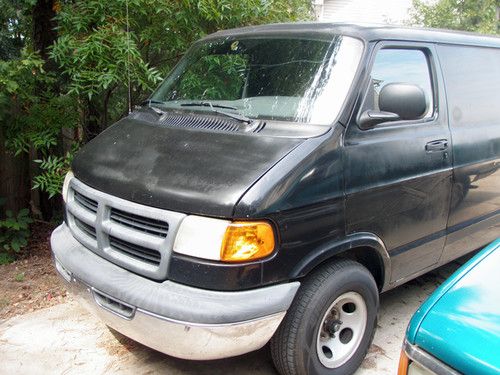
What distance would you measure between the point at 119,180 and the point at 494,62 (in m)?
3.25

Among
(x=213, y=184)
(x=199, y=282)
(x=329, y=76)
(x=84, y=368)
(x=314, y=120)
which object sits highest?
(x=329, y=76)

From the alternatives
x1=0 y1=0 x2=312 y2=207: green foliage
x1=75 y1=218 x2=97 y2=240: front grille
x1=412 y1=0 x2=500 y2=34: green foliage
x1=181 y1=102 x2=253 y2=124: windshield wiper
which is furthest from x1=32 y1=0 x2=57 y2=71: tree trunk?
x1=412 y1=0 x2=500 y2=34: green foliage

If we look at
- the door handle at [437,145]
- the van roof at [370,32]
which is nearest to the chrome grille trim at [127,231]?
the van roof at [370,32]

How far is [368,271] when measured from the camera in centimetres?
293

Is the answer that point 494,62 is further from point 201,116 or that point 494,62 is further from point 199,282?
point 199,282

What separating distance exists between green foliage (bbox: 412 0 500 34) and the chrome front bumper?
1191cm

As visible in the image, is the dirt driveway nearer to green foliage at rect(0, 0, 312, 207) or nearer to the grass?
the grass

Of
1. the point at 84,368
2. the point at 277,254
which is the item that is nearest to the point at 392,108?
the point at 277,254

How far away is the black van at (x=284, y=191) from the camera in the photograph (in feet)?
7.70

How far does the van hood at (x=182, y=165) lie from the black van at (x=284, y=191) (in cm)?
1

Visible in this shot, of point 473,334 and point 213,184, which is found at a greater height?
point 213,184

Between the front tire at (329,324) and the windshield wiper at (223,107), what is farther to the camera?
the windshield wiper at (223,107)

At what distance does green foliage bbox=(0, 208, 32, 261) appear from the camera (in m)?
4.86

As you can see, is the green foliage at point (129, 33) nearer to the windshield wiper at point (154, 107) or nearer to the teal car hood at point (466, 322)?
the windshield wiper at point (154, 107)
